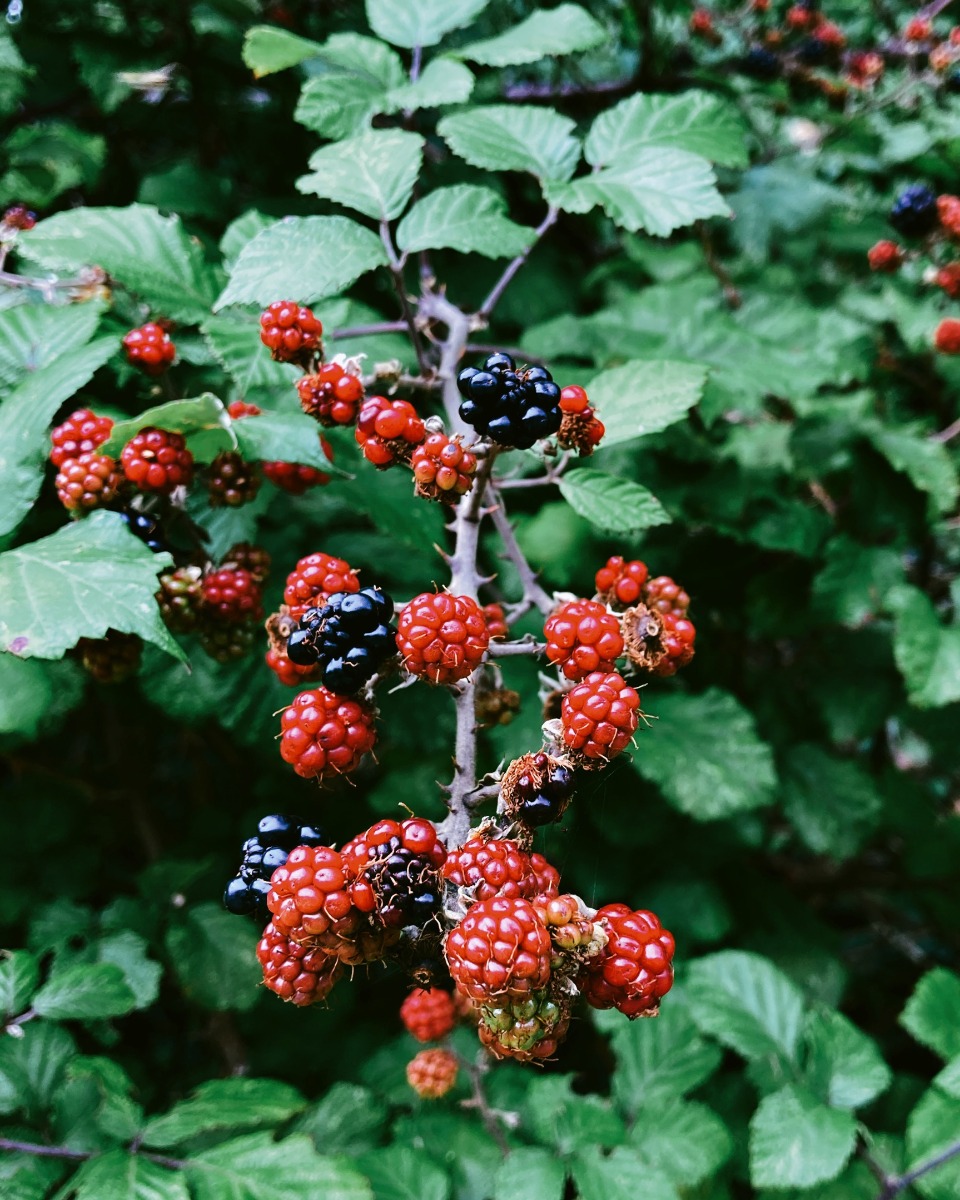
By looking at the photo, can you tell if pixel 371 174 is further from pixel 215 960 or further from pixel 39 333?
pixel 215 960

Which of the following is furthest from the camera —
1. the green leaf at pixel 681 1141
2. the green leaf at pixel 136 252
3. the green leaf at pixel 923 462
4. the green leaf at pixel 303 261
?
the green leaf at pixel 923 462

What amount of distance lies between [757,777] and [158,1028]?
160cm

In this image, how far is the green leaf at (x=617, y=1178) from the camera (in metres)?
1.13

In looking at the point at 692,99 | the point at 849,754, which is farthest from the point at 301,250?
the point at 849,754

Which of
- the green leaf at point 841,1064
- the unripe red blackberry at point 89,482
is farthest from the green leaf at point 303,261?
the green leaf at point 841,1064

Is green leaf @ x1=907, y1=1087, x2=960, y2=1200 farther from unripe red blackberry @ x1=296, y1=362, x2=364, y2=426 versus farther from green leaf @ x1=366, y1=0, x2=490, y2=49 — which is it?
green leaf @ x1=366, y1=0, x2=490, y2=49

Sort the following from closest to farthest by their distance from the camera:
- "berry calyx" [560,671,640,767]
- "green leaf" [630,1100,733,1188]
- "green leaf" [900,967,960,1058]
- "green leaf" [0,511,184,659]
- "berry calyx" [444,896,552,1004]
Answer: "berry calyx" [444,896,552,1004], "berry calyx" [560,671,640,767], "green leaf" [0,511,184,659], "green leaf" [630,1100,733,1188], "green leaf" [900,967,960,1058]

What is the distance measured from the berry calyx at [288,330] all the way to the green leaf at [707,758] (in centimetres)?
87

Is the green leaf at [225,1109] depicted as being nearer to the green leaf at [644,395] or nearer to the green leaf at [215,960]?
the green leaf at [215,960]

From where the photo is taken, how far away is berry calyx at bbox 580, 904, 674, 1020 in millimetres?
703

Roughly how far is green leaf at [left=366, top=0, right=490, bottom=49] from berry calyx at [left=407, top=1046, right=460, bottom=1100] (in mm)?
1728

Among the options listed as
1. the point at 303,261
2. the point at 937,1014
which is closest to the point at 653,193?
the point at 303,261

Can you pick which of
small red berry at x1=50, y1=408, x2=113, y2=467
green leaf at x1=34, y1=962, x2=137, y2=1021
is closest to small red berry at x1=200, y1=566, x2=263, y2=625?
small red berry at x1=50, y1=408, x2=113, y2=467

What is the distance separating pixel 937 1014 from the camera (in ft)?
4.64
